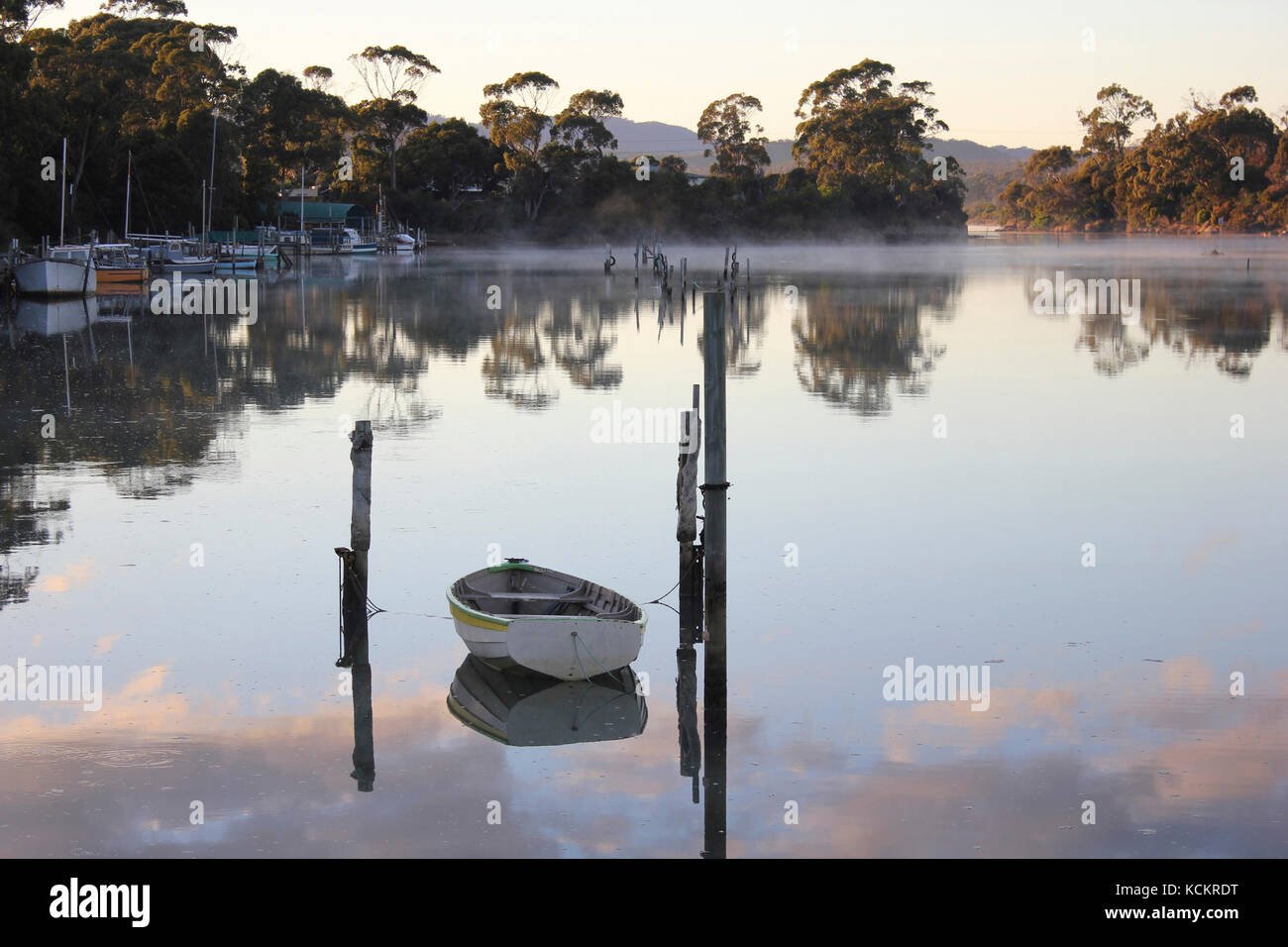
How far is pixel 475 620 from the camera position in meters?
12.1

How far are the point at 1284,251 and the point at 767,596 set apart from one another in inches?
4220

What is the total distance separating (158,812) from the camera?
31.3ft

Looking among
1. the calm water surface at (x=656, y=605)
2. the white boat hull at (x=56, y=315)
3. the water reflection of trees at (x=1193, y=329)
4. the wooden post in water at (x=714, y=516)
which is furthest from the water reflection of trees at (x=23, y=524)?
the white boat hull at (x=56, y=315)

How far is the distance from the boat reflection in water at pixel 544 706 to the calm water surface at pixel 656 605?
0.18 feet

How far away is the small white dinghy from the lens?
467 inches

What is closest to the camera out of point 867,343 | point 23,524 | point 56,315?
point 23,524

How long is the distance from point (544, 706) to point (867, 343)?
2972 cm

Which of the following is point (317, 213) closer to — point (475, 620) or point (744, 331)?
point (744, 331)

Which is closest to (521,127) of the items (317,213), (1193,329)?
(317,213)

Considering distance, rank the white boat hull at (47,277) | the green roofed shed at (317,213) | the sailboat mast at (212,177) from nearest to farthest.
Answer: the white boat hull at (47,277)
the sailboat mast at (212,177)
the green roofed shed at (317,213)

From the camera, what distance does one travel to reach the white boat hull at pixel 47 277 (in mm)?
53719

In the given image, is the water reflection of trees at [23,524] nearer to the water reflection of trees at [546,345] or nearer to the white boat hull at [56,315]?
the water reflection of trees at [546,345]

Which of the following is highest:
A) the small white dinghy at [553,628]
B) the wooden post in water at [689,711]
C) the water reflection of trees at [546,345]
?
the water reflection of trees at [546,345]
